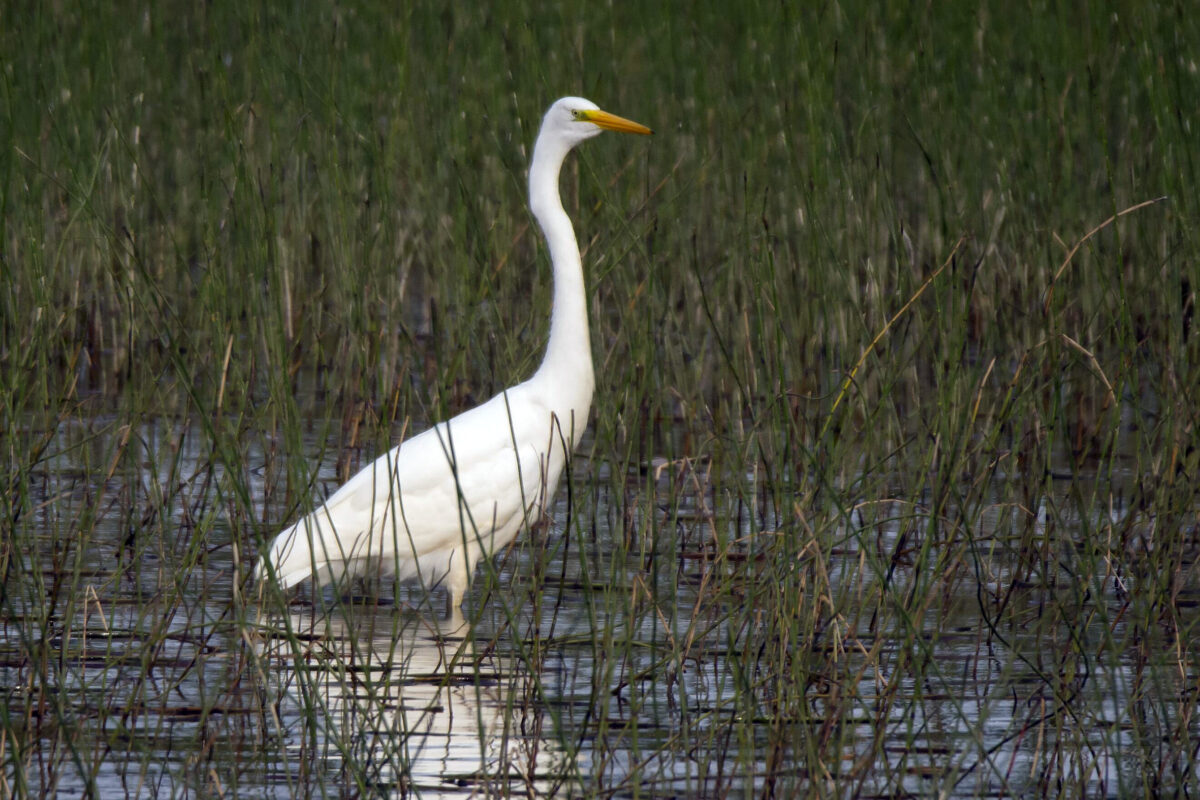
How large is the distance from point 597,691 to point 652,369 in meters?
1.23

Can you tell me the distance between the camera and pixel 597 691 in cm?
291

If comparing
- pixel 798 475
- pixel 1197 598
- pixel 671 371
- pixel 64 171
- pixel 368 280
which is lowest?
→ pixel 1197 598

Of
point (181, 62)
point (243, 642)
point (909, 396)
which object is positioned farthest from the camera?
point (181, 62)

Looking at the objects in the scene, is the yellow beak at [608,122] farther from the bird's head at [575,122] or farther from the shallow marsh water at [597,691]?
the shallow marsh water at [597,691]

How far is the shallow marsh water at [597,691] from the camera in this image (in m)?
2.75

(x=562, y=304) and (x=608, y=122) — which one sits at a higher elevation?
(x=608, y=122)

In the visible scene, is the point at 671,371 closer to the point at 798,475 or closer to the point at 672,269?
the point at 798,475

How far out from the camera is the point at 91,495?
201 inches

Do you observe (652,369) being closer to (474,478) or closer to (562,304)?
(562,304)

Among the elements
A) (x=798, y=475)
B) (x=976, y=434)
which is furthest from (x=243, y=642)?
(x=976, y=434)

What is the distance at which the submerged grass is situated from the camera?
327 centimetres

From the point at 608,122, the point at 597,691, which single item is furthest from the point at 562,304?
the point at 597,691

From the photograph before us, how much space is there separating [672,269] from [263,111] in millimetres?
1648

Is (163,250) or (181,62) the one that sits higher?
(181,62)
